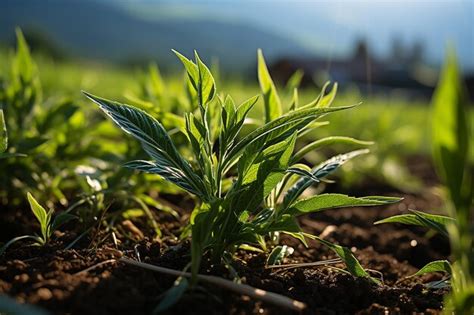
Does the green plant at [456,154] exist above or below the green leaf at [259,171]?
above

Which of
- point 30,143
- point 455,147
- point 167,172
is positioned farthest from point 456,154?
point 30,143

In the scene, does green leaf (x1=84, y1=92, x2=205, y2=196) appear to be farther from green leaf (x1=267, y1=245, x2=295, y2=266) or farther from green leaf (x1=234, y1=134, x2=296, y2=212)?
green leaf (x1=267, y1=245, x2=295, y2=266)

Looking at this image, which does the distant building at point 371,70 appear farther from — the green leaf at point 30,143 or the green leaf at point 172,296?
the green leaf at point 172,296

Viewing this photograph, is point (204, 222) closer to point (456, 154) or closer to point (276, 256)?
point (276, 256)

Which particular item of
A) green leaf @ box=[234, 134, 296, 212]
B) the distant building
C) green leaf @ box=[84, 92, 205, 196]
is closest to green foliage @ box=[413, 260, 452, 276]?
green leaf @ box=[234, 134, 296, 212]

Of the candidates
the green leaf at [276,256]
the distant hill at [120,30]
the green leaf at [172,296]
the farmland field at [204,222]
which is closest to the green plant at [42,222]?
the farmland field at [204,222]

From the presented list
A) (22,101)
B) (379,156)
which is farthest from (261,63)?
(379,156)
